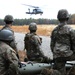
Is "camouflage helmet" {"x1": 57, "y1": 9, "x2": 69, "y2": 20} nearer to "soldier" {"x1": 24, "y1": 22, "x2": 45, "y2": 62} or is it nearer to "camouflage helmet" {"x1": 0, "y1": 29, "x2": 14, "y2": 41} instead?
"camouflage helmet" {"x1": 0, "y1": 29, "x2": 14, "y2": 41}

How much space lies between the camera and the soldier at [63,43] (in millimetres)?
9312

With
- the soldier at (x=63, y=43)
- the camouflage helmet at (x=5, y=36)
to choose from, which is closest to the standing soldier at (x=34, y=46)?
the soldier at (x=63, y=43)

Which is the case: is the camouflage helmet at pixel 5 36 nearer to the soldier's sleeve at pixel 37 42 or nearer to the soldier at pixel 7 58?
the soldier at pixel 7 58

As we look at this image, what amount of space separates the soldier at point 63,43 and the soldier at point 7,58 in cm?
227

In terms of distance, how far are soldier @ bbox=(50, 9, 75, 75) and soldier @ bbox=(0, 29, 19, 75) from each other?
227 cm

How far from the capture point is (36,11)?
326ft

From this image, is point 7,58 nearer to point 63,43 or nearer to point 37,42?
point 63,43

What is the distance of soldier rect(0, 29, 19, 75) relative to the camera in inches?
280

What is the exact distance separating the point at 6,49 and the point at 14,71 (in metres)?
0.46

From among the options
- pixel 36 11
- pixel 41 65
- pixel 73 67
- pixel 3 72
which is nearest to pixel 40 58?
pixel 41 65

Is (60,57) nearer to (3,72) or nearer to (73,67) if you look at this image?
(73,67)

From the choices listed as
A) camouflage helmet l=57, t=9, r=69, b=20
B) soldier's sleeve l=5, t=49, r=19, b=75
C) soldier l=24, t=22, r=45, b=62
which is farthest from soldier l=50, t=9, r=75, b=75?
soldier's sleeve l=5, t=49, r=19, b=75

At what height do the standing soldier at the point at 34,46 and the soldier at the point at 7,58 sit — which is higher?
the soldier at the point at 7,58

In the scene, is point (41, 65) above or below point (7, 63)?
below
